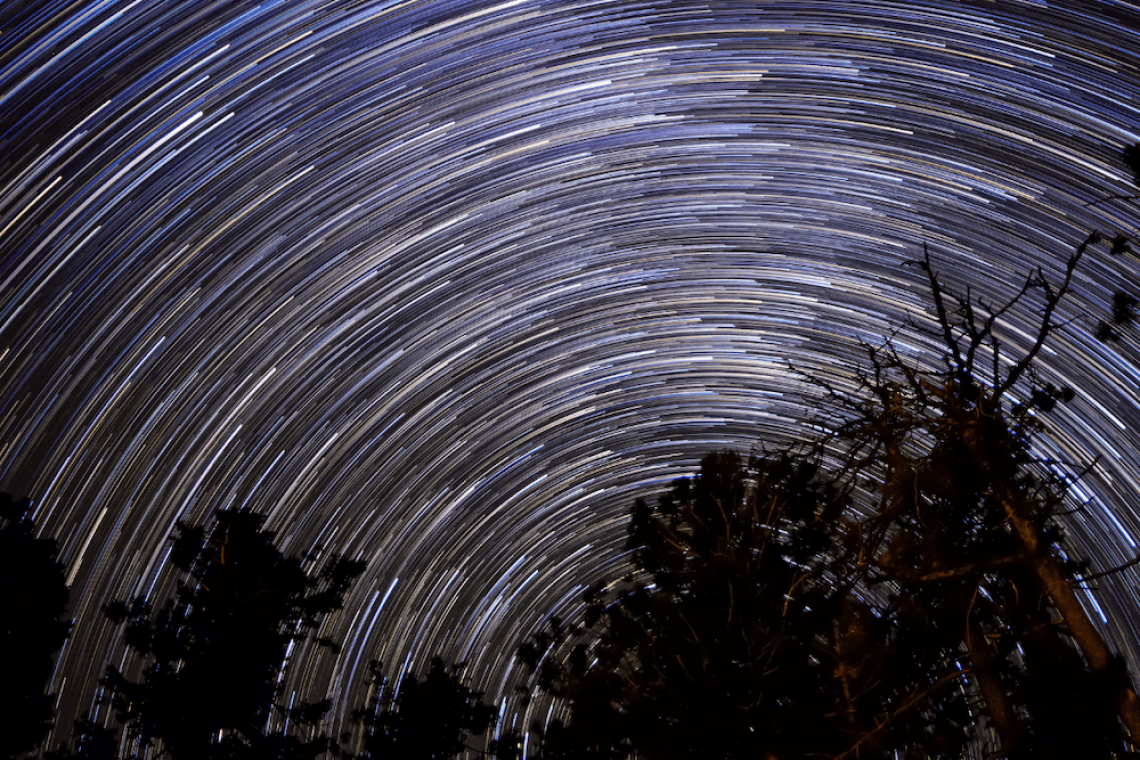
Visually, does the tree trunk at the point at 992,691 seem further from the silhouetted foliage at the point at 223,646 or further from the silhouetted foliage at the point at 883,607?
the silhouetted foliage at the point at 223,646

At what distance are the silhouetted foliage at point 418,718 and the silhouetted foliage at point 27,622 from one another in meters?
17.4

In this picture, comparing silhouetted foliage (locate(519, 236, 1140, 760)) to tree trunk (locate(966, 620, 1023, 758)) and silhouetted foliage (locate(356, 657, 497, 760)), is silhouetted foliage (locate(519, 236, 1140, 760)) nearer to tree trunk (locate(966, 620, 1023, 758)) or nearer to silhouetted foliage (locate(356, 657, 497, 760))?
tree trunk (locate(966, 620, 1023, 758))

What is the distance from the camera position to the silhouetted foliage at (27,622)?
1461 centimetres

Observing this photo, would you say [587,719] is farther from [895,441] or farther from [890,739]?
[895,441]

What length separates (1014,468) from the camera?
7.76m

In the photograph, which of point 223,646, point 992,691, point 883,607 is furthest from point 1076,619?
point 223,646

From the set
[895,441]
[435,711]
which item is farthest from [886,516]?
[435,711]

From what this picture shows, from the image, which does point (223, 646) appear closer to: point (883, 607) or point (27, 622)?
point (27, 622)

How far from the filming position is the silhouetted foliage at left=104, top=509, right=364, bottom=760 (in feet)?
53.3

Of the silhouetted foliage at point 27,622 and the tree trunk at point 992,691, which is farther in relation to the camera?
the silhouetted foliage at point 27,622

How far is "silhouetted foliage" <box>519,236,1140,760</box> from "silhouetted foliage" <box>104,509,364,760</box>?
8611mm

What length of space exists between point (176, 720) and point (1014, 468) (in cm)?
1704

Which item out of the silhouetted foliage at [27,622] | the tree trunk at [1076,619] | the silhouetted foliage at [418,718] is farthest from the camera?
the silhouetted foliage at [418,718]

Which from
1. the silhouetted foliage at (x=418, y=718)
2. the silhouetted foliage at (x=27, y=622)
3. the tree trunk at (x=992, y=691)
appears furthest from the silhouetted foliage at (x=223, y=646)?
the tree trunk at (x=992, y=691)
